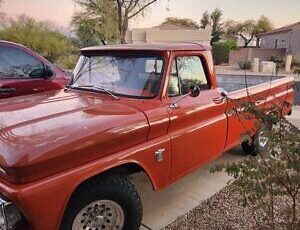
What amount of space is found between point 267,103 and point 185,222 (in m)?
2.20

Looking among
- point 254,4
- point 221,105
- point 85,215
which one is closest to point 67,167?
point 85,215

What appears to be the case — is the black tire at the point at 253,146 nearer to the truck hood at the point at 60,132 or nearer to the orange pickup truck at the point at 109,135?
the orange pickup truck at the point at 109,135

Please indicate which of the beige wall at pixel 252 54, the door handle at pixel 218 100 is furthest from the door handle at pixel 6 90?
the beige wall at pixel 252 54

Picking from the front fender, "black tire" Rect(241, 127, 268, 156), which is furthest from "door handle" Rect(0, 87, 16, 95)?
"black tire" Rect(241, 127, 268, 156)

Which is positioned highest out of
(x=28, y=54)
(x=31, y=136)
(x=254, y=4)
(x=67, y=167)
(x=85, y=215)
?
(x=254, y=4)

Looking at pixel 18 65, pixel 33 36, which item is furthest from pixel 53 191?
pixel 33 36

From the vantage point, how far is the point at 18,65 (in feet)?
16.6

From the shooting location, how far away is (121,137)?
287cm

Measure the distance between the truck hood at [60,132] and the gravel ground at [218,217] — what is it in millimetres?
1110

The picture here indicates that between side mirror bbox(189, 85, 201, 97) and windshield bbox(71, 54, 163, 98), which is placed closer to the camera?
windshield bbox(71, 54, 163, 98)

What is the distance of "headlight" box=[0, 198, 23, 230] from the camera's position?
7.51ft

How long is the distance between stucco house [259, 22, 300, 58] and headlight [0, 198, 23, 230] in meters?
34.0

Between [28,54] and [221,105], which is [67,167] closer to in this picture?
[221,105]

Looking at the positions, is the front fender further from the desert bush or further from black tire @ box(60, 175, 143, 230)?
the desert bush
